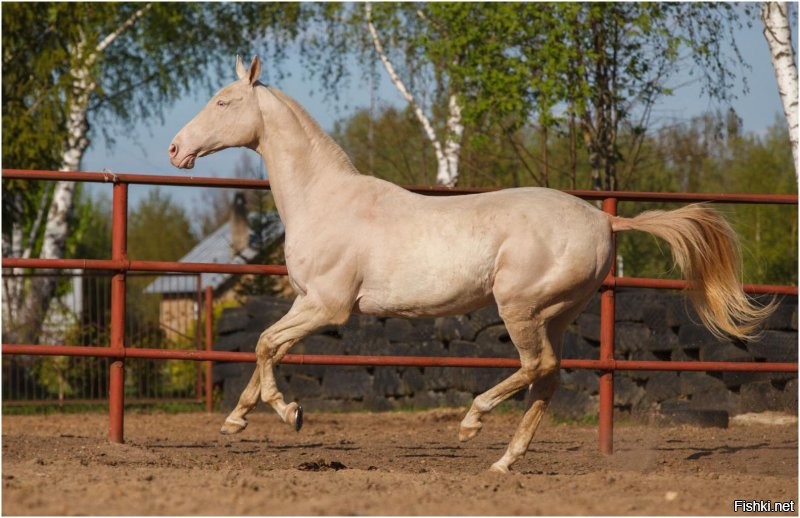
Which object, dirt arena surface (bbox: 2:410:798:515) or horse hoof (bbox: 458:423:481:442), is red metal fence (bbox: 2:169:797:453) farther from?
horse hoof (bbox: 458:423:481:442)

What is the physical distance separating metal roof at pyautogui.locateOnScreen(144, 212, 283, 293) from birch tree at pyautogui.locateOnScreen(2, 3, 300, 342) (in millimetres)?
2023

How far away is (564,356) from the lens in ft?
33.9

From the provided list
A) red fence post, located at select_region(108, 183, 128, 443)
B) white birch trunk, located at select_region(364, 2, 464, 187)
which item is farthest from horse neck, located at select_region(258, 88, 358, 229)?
white birch trunk, located at select_region(364, 2, 464, 187)

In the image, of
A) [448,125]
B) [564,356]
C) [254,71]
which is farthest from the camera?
[448,125]

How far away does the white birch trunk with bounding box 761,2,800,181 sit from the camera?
365 inches

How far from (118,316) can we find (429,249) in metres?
2.13

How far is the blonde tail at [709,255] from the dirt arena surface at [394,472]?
0.84m

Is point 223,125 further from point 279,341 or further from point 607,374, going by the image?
point 607,374

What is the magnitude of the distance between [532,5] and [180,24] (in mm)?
8373

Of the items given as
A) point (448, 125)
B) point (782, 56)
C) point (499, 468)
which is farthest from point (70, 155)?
point (499, 468)

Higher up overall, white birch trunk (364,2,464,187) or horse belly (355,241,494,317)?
white birch trunk (364,2,464,187)

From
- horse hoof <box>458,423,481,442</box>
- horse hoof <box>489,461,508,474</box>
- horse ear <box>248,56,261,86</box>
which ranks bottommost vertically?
horse hoof <box>489,461,508,474</box>

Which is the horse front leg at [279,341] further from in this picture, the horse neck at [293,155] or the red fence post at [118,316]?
the red fence post at [118,316]

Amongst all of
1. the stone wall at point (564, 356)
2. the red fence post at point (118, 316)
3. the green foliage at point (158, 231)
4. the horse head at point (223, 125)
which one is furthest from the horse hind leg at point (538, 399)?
the green foliage at point (158, 231)
